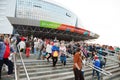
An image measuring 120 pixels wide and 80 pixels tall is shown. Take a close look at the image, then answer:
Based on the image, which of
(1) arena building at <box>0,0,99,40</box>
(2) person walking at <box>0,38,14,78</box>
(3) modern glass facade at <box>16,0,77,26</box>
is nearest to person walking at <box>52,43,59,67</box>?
(2) person walking at <box>0,38,14,78</box>

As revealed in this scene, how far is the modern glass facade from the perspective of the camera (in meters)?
69.8

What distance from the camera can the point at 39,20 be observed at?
55.4m

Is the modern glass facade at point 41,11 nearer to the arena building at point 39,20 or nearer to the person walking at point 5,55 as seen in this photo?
the arena building at point 39,20

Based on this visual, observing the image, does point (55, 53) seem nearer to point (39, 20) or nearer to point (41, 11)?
point (39, 20)

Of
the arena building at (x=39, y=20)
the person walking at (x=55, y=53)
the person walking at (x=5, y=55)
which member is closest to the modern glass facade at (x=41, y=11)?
the arena building at (x=39, y=20)

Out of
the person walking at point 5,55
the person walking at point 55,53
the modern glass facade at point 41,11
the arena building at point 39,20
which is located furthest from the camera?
the modern glass facade at point 41,11

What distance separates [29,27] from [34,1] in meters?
19.1

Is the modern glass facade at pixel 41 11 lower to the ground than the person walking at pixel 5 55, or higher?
higher

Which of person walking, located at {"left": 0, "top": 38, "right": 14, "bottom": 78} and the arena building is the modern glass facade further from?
person walking, located at {"left": 0, "top": 38, "right": 14, "bottom": 78}

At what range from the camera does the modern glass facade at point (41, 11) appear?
6984 cm

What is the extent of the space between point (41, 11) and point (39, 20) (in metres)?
19.6

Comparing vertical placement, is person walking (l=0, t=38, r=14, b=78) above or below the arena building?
below

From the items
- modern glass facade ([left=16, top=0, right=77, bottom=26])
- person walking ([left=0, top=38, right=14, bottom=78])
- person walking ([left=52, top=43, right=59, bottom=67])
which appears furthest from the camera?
modern glass facade ([left=16, top=0, right=77, bottom=26])

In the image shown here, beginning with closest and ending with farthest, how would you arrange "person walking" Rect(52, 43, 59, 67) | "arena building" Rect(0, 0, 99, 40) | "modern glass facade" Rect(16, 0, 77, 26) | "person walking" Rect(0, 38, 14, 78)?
"person walking" Rect(0, 38, 14, 78), "person walking" Rect(52, 43, 59, 67), "arena building" Rect(0, 0, 99, 40), "modern glass facade" Rect(16, 0, 77, 26)
